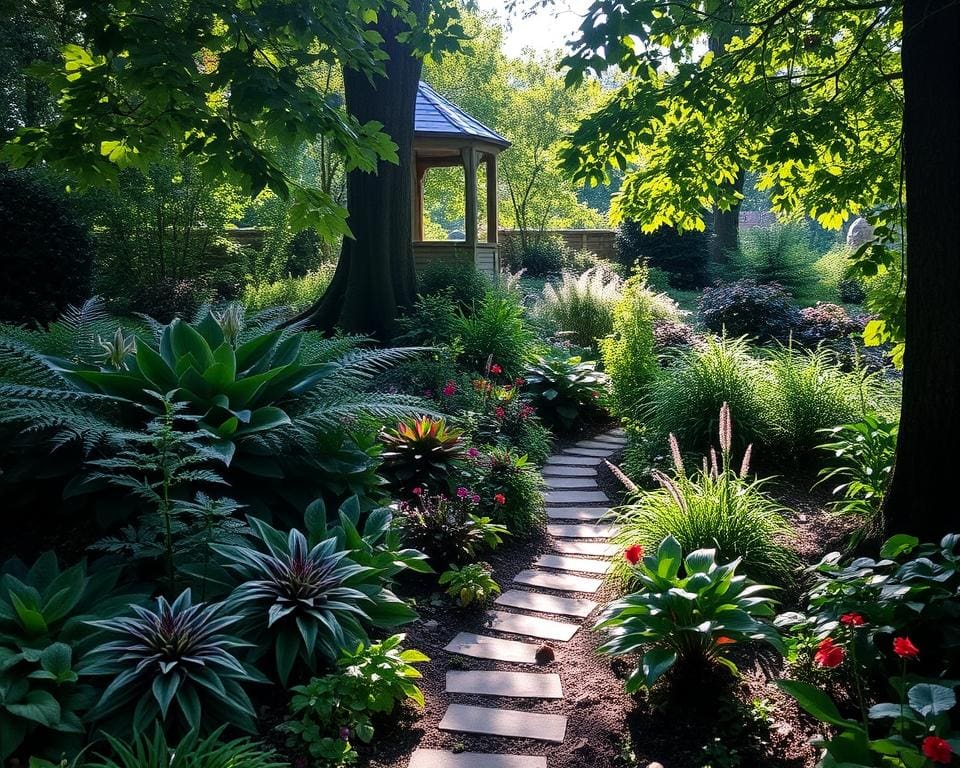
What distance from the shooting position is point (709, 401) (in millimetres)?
5465

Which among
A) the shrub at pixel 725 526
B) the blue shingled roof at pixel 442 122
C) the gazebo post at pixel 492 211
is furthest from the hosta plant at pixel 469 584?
the gazebo post at pixel 492 211

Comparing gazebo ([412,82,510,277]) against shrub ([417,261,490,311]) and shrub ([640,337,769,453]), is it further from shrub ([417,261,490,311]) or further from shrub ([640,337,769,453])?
shrub ([640,337,769,453])

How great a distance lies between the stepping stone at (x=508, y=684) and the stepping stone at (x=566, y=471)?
9.51 feet

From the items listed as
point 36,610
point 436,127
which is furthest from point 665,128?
point 436,127

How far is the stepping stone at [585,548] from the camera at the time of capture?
438 cm

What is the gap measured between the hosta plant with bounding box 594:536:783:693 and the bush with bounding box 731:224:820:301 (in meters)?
12.7

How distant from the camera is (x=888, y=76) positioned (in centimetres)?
364

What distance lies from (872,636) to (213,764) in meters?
2.08

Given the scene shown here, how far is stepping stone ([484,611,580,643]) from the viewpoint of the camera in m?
3.46

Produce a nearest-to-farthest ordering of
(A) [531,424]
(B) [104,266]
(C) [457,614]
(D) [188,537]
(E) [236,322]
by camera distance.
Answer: (D) [188,537], (C) [457,614], (E) [236,322], (A) [531,424], (B) [104,266]

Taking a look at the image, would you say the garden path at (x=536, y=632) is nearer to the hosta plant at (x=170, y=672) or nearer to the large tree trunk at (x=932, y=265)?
the hosta plant at (x=170, y=672)

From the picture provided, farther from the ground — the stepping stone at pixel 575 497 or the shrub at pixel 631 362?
the shrub at pixel 631 362

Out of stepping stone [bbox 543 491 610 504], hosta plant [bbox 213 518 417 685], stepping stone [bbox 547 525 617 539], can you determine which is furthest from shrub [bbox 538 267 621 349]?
hosta plant [bbox 213 518 417 685]

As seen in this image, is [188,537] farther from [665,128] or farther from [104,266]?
[104,266]
